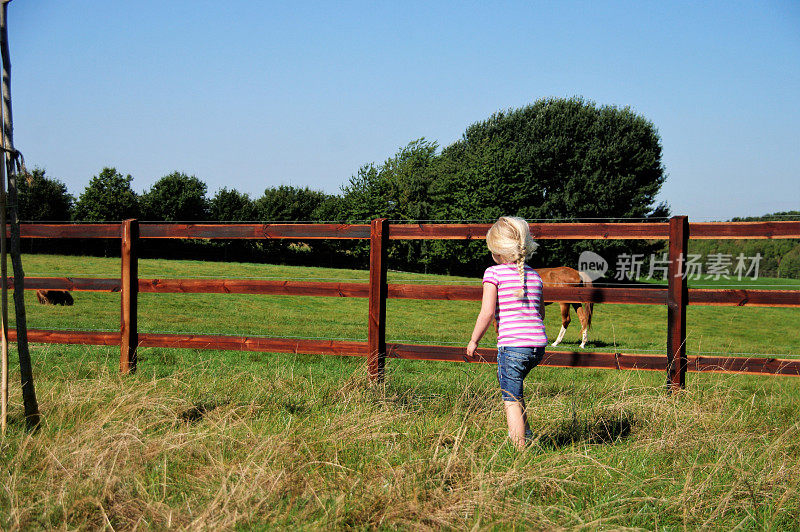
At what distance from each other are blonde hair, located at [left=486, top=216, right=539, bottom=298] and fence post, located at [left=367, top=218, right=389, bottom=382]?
169 centimetres

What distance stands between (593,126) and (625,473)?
4056 centimetres

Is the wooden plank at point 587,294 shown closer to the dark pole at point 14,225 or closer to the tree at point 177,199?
the dark pole at point 14,225

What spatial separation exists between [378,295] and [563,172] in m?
38.9

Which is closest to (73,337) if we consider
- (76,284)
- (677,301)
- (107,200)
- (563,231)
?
(76,284)

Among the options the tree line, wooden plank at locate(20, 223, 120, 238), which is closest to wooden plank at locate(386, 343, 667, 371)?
wooden plank at locate(20, 223, 120, 238)

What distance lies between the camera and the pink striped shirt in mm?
3740

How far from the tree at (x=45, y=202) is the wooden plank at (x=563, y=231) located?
41833mm

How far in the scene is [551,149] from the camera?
136ft

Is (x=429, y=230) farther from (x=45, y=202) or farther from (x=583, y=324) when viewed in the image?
(x=45, y=202)

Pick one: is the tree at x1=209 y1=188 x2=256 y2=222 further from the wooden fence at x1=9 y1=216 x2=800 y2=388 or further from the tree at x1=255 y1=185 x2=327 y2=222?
the wooden fence at x1=9 y1=216 x2=800 y2=388

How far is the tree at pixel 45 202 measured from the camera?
1665 inches

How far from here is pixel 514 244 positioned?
379 cm

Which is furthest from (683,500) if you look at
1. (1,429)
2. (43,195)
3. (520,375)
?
(43,195)

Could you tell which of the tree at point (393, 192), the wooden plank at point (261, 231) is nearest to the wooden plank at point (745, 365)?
the wooden plank at point (261, 231)
